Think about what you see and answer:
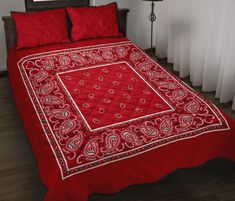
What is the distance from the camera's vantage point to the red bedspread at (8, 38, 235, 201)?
206 cm

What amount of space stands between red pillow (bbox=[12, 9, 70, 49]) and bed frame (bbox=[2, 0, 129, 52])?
0.52 feet

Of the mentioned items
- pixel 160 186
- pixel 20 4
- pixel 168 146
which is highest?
pixel 20 4

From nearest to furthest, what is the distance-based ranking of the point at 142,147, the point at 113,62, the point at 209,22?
the point at 142,147
the point at 113,62
the point at 209,22

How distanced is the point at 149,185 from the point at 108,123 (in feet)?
1.73

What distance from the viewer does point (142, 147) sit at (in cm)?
217

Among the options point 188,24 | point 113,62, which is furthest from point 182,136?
point 188,24

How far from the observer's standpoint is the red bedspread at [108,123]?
6.75 feet

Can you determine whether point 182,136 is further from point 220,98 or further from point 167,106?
point 220,98

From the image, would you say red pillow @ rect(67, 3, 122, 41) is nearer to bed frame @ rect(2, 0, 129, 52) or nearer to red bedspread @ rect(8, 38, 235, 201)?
bed frame @ rect(2, 0, 129, 52)

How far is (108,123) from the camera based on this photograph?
2.35 m

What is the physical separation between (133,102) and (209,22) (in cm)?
138

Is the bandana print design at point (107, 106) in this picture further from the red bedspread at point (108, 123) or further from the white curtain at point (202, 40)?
the white curtain at point (202, 40)

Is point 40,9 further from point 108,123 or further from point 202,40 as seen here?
point 108,123

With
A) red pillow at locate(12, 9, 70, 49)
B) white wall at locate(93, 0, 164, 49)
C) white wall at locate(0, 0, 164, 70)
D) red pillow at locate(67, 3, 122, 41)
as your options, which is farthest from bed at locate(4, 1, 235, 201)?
white wall at locate(93, 0, 164, 49)
